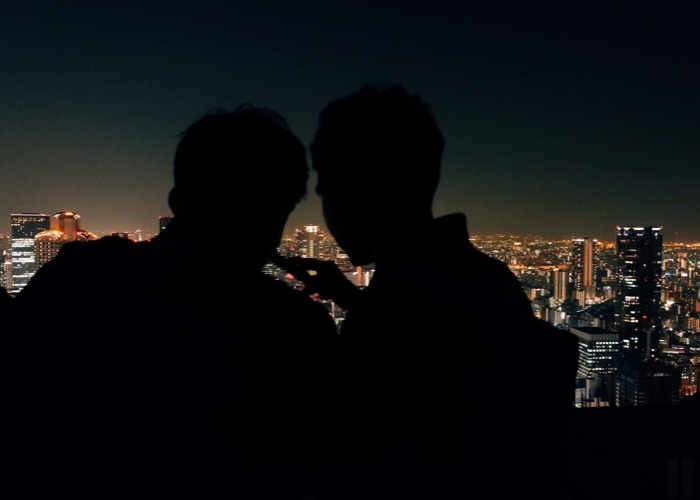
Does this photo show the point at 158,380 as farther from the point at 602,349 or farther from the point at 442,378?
the point at 602,349

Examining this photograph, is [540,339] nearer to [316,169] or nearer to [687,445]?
[316,169]

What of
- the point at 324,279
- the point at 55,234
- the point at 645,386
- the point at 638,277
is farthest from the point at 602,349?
the point at 638,277

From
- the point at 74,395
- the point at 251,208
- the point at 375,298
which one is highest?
the point at 251,208

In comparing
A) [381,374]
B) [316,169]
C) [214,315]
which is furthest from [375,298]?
[316,169]

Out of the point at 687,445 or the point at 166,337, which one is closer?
the point at 166,337

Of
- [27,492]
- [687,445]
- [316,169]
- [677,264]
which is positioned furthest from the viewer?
[677,264]

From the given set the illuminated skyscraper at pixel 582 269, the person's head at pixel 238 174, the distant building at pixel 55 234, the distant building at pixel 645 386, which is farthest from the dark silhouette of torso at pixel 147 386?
the illuminated skyscraper at pixel 582 269

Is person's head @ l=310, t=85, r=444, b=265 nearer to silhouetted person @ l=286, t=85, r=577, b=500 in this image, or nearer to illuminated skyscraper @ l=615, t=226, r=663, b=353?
silhouetted person @ l=286, t=85, r=577, b=500
